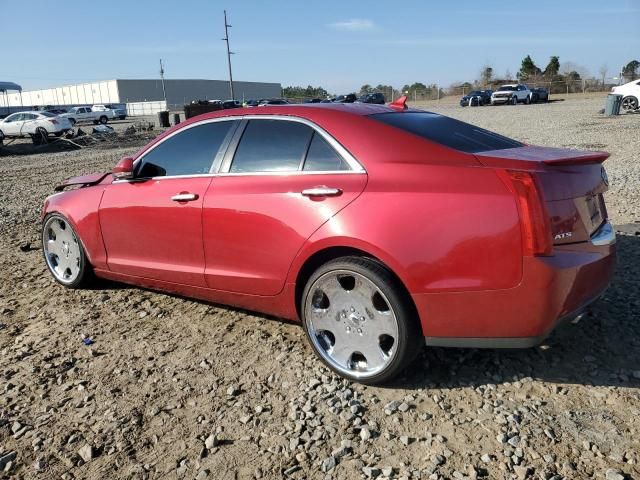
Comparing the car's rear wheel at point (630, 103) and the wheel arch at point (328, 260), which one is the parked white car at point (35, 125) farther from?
the car's rear wheel at point (630, 103)

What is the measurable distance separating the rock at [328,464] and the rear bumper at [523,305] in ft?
2.68

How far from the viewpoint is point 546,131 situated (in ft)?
62.6

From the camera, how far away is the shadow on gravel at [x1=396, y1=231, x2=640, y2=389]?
3.20 m

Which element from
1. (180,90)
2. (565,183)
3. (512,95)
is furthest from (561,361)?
(180,90)

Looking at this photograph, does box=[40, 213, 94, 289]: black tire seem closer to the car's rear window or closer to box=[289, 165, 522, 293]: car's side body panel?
box=[289, 165, 522, 293]: car's side body panel

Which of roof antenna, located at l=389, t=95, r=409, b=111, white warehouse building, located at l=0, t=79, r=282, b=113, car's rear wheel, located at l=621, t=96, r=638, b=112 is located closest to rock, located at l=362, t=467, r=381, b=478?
roof antenna, located at l=389, t=95, r=409, b=111

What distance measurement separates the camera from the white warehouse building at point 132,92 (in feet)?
324

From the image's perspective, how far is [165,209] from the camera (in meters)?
4.03

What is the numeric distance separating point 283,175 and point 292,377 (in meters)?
1.26

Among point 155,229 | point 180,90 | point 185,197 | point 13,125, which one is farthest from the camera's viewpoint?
point 180,90

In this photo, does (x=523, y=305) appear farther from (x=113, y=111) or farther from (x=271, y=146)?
(x=113, y=111)

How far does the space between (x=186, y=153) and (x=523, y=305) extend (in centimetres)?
262

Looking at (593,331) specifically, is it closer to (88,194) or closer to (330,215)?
(330,215)

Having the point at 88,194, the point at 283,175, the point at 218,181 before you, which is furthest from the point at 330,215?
the point at 88,194
